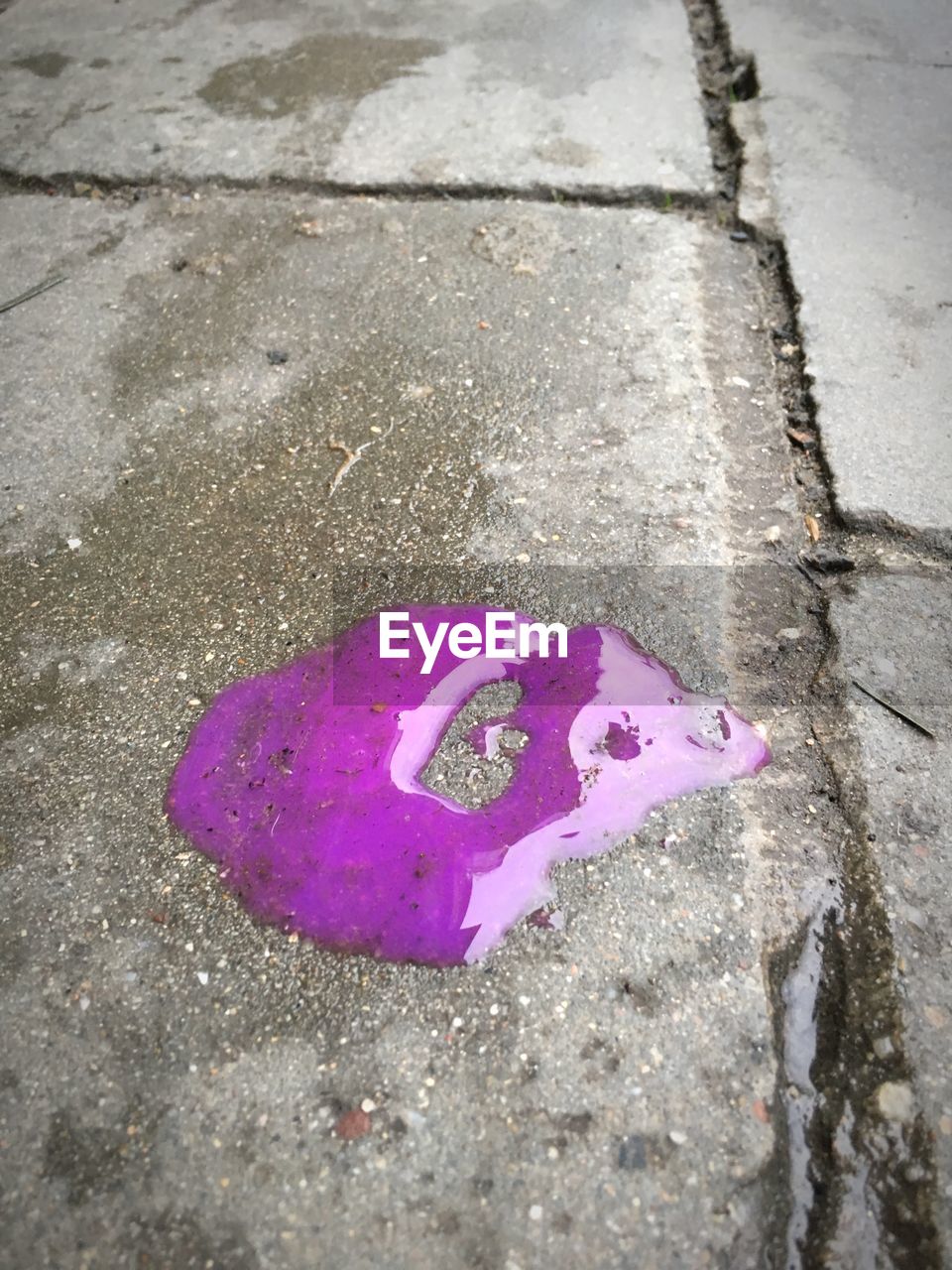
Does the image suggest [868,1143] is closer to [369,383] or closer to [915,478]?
[915,478]

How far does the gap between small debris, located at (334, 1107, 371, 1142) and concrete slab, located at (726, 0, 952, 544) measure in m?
1.48

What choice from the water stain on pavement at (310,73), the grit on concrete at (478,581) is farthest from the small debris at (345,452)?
the water stain on pavement at (310,73)

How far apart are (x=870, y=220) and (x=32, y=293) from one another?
2374 millimetres

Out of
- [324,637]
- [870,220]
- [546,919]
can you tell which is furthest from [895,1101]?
[870,220]

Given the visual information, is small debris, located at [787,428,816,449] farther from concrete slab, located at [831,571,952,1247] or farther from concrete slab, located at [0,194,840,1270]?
concrete slab, located at [831,571,952,1247]

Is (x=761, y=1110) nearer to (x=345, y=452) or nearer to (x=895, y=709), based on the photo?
(x=895, y=709)

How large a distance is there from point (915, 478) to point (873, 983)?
3.72 ft

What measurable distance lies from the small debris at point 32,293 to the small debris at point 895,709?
2330 millimetres

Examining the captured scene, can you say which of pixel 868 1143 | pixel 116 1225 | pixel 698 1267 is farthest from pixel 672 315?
pixel 116 1225

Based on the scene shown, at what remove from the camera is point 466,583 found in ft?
6.19

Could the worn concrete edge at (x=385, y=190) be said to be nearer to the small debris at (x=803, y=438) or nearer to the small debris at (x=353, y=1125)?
the small debris at (x=803, y=438)

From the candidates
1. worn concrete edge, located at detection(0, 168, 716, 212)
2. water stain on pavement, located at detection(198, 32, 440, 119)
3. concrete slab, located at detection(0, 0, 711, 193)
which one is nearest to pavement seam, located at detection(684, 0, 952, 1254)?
worn concrete edge, located at detection(0, 168, 716, 212)

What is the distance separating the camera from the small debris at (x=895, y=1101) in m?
1.24

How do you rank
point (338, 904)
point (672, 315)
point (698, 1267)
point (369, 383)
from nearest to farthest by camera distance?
point (698, 1267) → point (338, 904) → point (369, 383) → point (672, 315)
